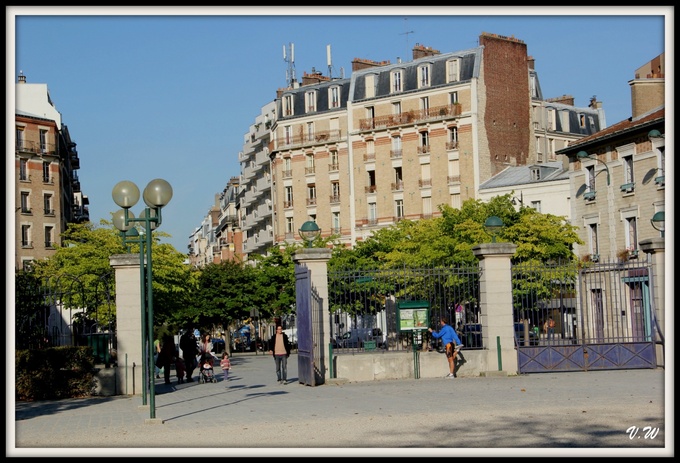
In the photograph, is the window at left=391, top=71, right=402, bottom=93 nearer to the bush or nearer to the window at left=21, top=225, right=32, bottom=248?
the window at left=21, top=225, right=32, bottom=248

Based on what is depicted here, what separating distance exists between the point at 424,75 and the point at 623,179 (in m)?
31.0

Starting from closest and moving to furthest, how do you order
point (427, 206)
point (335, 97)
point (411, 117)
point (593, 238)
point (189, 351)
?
point (189, 351) < point (593, 238) < point (427, 206) < point (411, 117) < point (335, 97)

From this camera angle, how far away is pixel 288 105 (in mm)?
85250

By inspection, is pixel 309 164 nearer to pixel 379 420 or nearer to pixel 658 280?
pixel 658 280

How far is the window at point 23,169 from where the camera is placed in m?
75.0

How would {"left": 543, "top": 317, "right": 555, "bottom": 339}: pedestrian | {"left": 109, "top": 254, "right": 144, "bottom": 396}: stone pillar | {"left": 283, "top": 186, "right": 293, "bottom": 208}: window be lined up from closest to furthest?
{"left": 109, "top": 254, "right": 144, "bottom": 396}: stone pillar < {"left": 543, "top": 317, "right": 555, "bottom": 339}: pedestrian < {"left": 283, "top": 186, "right": 293, "bottom": 208}: window

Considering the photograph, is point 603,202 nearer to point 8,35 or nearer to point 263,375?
point 263,375

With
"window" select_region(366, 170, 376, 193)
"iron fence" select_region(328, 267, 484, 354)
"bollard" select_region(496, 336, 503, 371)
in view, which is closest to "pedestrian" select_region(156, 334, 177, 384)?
"iron fence" select_region(328, 267, 484, 354)

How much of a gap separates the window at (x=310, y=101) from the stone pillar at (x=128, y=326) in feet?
197

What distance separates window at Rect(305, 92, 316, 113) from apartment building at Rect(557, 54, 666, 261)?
112 ft

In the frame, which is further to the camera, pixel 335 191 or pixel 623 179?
pixel 335 191

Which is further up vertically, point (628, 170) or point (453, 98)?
point (453, 98)

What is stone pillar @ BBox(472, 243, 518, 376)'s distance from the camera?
25.2 m

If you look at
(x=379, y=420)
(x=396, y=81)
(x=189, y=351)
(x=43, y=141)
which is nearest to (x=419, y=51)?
(x=396, y=81)
